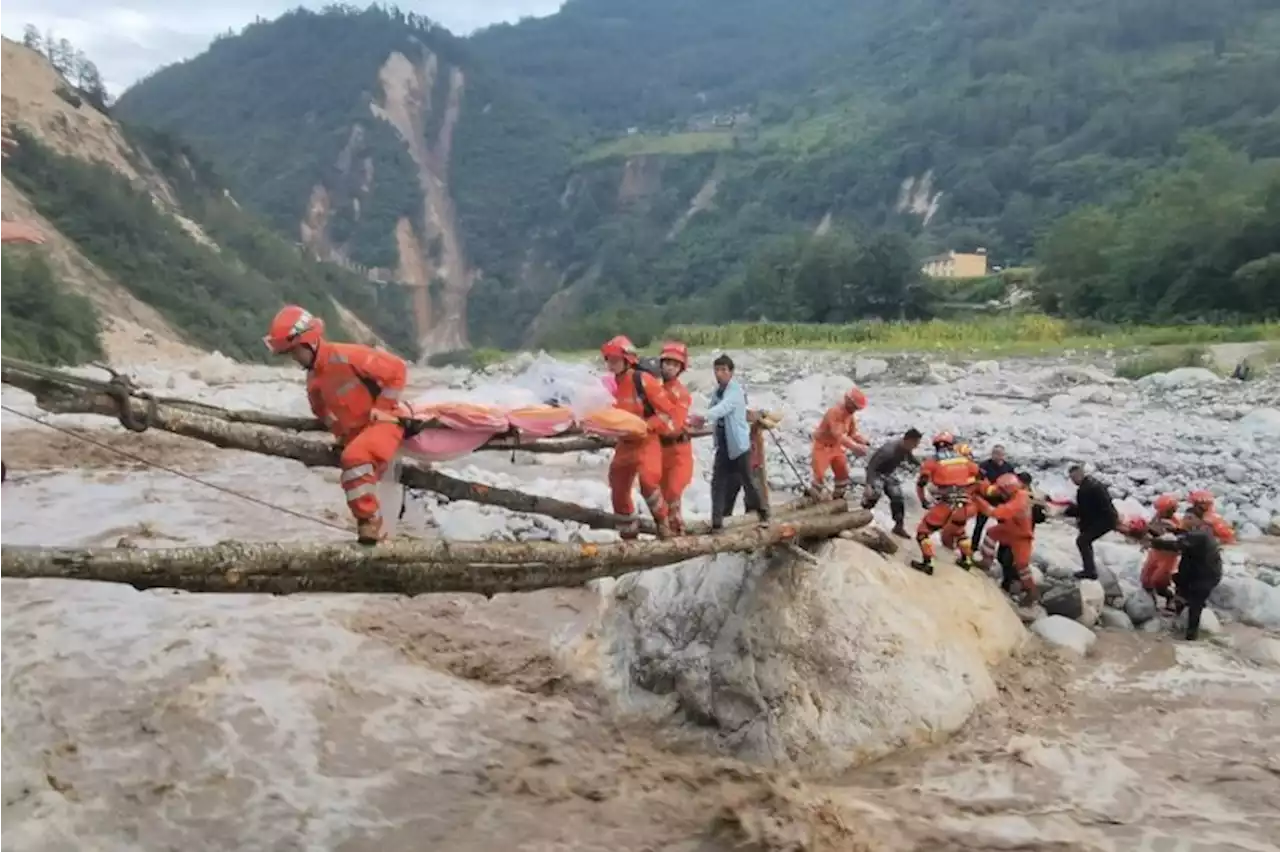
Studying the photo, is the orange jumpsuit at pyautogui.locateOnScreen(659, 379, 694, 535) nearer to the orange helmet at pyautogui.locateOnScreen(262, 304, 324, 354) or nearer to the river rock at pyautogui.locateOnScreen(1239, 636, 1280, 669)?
the orange helmet at pyautogui.locateOnScreen(262, 304, 324, 354)

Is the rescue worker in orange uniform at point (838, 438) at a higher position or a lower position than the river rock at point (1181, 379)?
higher

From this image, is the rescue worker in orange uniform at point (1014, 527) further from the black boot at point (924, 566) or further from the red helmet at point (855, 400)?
the red helmet at point (855, 400)

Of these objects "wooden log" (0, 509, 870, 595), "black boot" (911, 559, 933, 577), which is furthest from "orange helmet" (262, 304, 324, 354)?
"black boot" (911, 559, 933, 577)

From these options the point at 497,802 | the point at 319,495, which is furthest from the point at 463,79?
the point at 497,802

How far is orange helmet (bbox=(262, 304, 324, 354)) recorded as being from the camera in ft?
18.3

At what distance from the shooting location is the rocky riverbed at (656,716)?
6773mm

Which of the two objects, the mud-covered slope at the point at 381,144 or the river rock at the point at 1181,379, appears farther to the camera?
the mud-covered slope at the point at 381,144

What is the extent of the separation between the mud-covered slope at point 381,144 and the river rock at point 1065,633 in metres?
92.6

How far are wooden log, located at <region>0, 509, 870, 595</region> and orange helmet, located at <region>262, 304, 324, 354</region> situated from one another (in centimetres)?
107

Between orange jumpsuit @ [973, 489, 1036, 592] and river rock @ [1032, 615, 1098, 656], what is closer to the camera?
river rock @ [1032, 615, 1098, 656]

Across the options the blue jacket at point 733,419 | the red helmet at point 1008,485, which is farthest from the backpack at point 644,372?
the red helmet at point 1008,485

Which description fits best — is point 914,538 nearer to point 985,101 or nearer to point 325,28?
point 985,101

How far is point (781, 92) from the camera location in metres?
148

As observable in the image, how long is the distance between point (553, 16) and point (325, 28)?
70955mm
